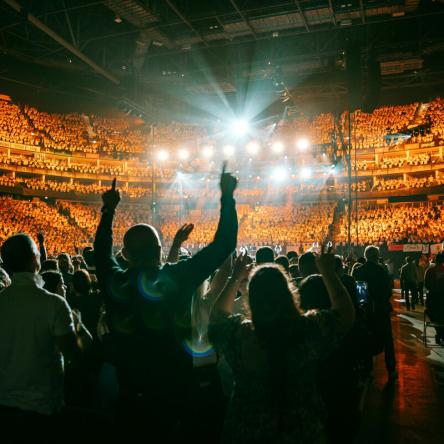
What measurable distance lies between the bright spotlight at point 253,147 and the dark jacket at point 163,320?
32.0m

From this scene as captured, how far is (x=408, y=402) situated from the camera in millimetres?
5988

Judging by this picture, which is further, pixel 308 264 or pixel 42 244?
pixel 42 244

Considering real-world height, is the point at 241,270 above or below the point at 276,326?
above

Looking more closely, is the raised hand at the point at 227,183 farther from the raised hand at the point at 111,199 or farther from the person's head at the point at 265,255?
the person's head at the point at 265,255

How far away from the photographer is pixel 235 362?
2.24 metres

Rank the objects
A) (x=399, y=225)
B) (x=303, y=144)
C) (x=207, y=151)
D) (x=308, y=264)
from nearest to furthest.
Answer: (x=308, y=264)
(x=399, y=225)
(x=303, y=144)
(x=207, y=151)

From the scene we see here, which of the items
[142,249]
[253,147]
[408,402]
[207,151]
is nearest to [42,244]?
[142,249]

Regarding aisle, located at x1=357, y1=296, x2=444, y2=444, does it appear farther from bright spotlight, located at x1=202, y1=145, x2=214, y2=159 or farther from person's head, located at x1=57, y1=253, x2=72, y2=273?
bright spotlight, located at x1=202, y1=145, x2=214, y2=159

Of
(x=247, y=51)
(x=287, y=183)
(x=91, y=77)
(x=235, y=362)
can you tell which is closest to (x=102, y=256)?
(x=235, y=362)

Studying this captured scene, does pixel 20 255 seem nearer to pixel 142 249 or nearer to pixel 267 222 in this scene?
pixel 142 249

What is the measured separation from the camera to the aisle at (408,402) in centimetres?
A: 489

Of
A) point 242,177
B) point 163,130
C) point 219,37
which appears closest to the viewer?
point 219,37

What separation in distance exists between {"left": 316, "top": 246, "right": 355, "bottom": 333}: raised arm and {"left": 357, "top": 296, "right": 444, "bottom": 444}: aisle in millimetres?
2960

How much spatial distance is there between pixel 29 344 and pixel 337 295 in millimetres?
1633
